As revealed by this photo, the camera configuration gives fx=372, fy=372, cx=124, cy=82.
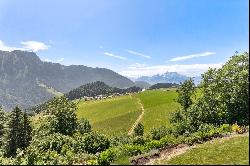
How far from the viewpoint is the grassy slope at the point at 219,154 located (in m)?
29.7

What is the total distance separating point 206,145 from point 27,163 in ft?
57.3

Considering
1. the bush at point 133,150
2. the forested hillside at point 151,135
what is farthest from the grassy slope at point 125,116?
the bush at point 133,150

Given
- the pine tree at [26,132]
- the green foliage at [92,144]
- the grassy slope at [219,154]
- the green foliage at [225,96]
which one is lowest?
the pine tree at [26,132]

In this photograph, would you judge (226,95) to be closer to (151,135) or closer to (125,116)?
(151,135)

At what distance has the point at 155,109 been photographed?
156 metres

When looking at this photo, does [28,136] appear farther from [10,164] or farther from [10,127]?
[10,164]

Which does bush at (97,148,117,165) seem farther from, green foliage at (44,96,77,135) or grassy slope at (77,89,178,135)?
grassy slope at (77,89,178,135)

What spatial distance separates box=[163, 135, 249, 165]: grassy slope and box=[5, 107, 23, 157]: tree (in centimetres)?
6635

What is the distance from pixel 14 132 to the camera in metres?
94.0

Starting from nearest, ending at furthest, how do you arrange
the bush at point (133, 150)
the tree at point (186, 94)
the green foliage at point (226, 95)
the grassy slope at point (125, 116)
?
the bush at point (133, 150) < the green foliage at point (226, 95) < the tree at point (186, 94) < the grassy slope at point (125, 116)

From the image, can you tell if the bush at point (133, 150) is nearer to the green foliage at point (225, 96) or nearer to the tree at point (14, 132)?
the green foliage at point (225, 96)

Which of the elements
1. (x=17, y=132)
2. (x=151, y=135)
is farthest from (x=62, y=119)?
(x=151, y=135)

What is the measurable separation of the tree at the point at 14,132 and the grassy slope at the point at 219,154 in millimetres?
66355

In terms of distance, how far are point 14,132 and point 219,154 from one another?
71880mm
